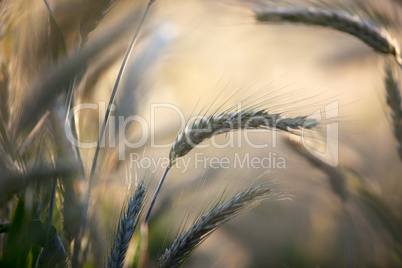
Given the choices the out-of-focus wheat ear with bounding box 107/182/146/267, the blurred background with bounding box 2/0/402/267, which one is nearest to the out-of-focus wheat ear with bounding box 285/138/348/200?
the blurred background with bounding box 2/0/402/267

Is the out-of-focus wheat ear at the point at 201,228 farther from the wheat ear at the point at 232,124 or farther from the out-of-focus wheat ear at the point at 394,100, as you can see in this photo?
the out-of-focus wheat ear at the point at 394,100

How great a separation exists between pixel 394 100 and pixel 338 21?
166 millimetres

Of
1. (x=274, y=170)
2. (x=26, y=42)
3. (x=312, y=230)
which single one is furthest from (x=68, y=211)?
(x=312, y=230)

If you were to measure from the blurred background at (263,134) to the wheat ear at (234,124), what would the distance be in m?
0.17

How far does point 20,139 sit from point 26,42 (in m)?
0.16

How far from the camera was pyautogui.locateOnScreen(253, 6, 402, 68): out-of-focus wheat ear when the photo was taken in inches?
19.9

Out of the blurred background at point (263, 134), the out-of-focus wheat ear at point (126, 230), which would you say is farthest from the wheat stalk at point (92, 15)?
the out-of-focus wheat ear at point (126, 230)

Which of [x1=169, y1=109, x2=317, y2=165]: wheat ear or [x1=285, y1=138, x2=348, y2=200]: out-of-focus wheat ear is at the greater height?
[x1=169, y1=109, x2=317, y2=165]: wheat ear

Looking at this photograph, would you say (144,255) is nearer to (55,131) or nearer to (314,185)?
(55,131)

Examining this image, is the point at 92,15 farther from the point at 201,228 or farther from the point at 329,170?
the point at 329,170

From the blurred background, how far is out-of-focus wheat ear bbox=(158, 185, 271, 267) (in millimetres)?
144

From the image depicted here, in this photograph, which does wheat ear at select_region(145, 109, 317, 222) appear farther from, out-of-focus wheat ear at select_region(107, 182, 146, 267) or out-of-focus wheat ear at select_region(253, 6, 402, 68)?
out-of-focus wheat ear at select_region(253, 6, 402, 68)

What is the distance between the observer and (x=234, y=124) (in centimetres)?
51

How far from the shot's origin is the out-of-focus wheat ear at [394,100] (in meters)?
0.52
